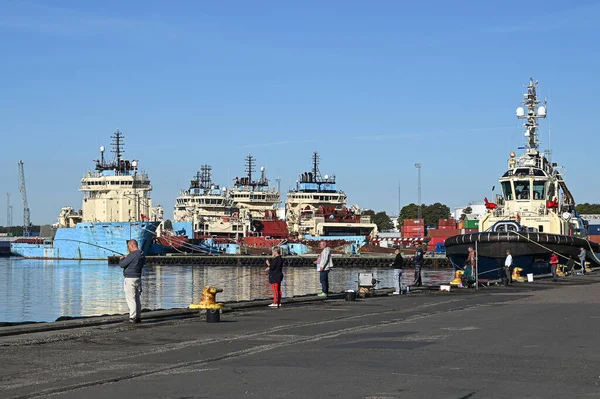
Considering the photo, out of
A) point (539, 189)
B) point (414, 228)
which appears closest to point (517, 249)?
point (539, 189)

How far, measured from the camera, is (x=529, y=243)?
149 feet

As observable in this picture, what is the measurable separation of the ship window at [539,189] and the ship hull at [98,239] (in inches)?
2411

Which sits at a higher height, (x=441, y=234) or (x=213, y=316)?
(x=441, y=234)

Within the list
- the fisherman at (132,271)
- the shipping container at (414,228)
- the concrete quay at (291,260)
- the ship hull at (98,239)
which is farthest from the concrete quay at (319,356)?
the shipping container at (414,228)

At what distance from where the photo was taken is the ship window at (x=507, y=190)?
53.7 m

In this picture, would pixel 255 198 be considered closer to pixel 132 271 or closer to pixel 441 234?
pixel 441 234

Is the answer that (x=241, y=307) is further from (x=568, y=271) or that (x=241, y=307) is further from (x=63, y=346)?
(x=568, y=271)

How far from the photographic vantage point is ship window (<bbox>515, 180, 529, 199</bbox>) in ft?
175

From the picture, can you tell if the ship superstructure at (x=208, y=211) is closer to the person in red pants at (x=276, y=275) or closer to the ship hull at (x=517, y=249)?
the ship hull at (x=517, y=249)

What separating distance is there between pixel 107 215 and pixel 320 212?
29.4 meters

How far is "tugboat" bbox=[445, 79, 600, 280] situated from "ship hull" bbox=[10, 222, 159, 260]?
57.7 meters

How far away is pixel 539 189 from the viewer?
174ft

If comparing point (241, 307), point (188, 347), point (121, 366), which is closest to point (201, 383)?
point (121, 366)

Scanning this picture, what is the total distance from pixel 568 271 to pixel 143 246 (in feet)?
233
